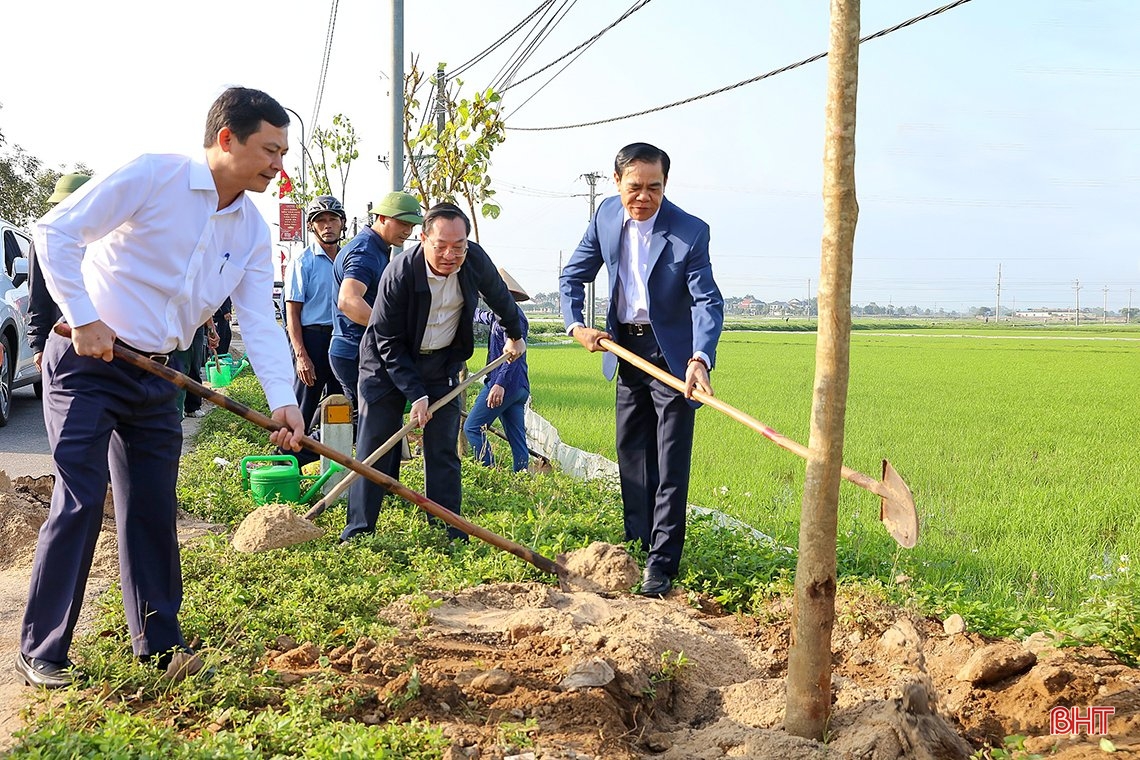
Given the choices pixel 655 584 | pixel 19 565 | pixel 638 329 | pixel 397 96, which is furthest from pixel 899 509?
pixel 397 96

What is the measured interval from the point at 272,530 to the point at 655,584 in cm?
190

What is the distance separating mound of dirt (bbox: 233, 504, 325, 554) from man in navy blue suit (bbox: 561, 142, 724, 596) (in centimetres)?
170

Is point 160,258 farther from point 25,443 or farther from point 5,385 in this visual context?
point 5,385

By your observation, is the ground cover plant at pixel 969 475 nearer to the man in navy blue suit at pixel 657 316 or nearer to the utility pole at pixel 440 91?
the man in navy blue suit at pixel 657 316

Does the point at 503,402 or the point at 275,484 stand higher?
the point at 503,402

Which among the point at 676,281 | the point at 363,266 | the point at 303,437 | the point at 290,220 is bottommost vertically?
the point at 303,437

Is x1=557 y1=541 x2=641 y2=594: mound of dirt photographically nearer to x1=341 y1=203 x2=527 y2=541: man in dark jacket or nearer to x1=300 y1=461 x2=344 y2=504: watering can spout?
x1=341 y1=203 x2=527 y2=541: man in dark jacket

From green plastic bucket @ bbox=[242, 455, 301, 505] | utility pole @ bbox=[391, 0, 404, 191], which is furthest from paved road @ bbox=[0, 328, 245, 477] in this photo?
utility pole @ bbox=[391, 0, 404, 191]

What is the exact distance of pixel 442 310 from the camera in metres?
5.10

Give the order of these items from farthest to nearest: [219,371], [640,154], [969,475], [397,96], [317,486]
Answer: [219,371]
[397,96]
[969,475]
[317,486]
[640,154]

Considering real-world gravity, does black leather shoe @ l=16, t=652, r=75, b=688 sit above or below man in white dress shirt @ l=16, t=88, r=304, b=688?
below

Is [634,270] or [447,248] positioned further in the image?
[447,248]

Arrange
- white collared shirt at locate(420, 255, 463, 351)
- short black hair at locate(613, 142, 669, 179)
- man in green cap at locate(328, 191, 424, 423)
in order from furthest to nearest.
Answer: man in green cap at locate(328, 191, 424, 423) < white collared shirt at locate(420, 255, 463, 351) < short black hair at locate(613, 142, 669, 179)

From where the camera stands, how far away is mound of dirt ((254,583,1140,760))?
2768 millimetres
